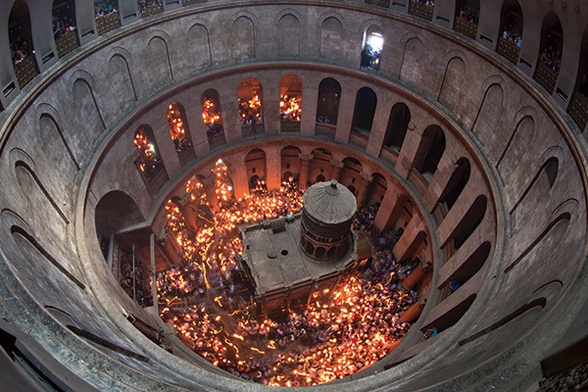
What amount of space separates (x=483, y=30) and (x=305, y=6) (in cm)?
767

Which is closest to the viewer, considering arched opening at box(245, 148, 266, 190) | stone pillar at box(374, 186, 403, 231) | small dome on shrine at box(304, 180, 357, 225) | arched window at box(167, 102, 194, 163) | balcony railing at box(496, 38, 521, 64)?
balcony railing at box(496, 38, 521, 64)

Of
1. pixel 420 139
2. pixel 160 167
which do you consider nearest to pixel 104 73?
pixel 160 167

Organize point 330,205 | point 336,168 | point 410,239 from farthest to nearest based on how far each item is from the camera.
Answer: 1. point 336,168
2. point 410,239
3. point 330,205

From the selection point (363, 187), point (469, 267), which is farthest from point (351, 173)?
point (469, 267)

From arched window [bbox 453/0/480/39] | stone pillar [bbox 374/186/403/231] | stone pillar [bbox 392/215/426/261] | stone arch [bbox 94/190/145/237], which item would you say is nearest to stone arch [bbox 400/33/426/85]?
arched window [bbox 453/0/480/39]

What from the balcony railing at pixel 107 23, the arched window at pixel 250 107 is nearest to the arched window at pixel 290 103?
the arched window at pixel 250 107

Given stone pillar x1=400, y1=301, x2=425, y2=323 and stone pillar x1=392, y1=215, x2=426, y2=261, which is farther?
stone pillar x1=392, y1=215, x2=426, y2=261

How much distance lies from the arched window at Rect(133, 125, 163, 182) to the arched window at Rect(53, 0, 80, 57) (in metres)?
5.15

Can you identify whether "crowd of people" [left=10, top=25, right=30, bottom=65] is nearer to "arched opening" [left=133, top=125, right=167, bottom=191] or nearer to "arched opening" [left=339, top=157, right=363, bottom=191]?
"arched opening" [left=133, top=125, right=167, bottom=191]

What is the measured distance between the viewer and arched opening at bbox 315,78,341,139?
22.1m

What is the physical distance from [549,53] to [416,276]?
11031 millimetres

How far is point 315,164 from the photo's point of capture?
24.3 m

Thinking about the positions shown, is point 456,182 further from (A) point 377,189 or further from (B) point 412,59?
(B) point 412,59

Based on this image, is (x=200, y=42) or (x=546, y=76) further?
(x=200, y=42)
